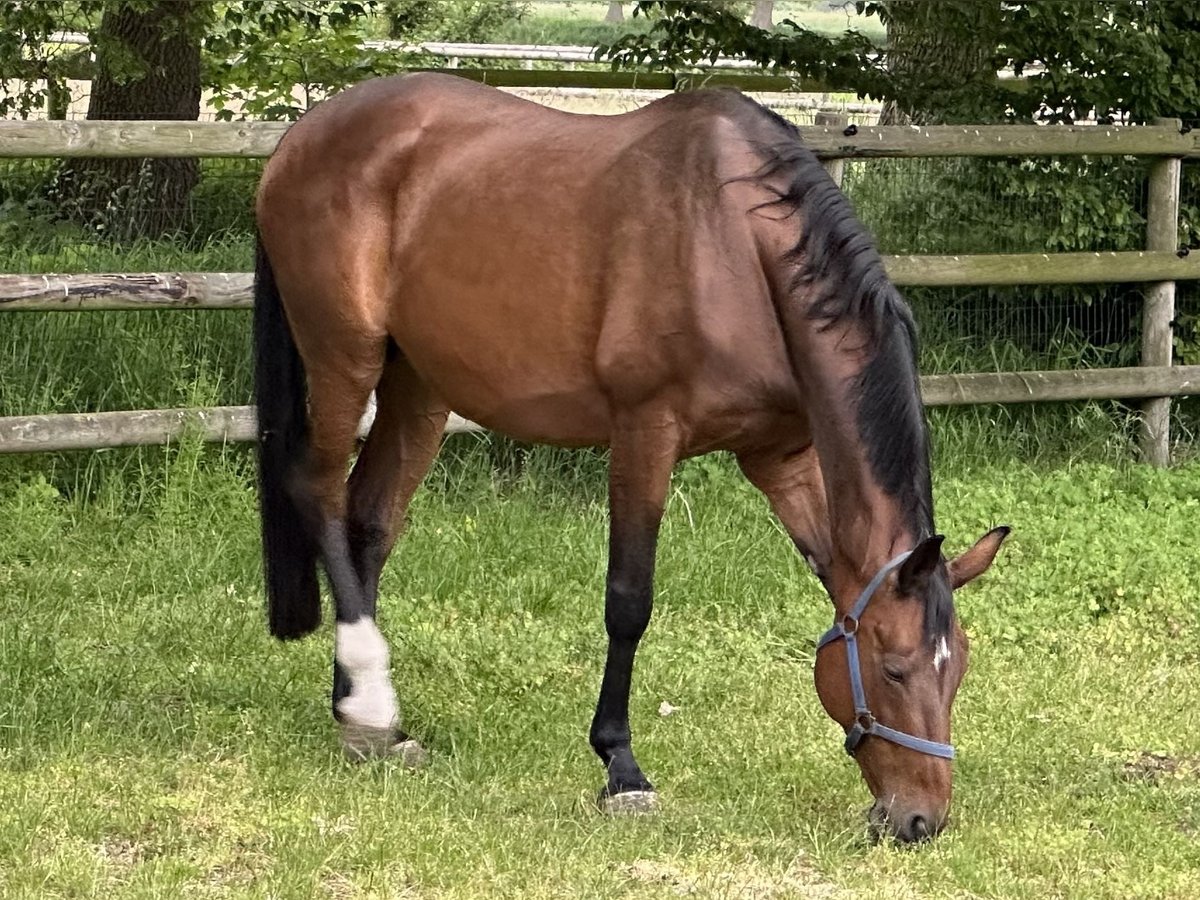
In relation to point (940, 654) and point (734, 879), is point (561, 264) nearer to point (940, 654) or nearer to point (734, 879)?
Answer: point (940, 654)

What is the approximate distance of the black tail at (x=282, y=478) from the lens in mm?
5277

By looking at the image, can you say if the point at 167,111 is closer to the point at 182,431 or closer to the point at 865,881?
the point at 182,431

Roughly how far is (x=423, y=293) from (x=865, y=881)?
2.12 meters

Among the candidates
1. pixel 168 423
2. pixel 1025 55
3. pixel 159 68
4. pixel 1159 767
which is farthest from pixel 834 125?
→ pixel 1159 767

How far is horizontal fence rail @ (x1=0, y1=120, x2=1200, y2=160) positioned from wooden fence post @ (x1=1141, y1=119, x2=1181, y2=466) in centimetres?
15

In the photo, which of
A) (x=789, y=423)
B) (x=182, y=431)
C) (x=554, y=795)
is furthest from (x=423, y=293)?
(x=182, y=431)

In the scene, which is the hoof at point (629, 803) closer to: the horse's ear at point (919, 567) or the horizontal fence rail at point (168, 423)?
the horse's ear at point (919, 567)

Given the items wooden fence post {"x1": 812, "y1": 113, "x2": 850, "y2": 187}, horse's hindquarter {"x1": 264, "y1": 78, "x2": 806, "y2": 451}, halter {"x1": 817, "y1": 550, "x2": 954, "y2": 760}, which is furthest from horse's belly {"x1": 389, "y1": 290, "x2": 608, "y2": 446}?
wooden fence post {"x1": 812, "y1": 113, "x2": 850, "y2": 187}

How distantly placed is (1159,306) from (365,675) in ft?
17.2

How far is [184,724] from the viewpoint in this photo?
4.98 m

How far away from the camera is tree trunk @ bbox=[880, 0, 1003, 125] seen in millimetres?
8344

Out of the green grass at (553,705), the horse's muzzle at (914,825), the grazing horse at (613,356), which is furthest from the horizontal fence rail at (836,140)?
the horse's muzzle at (914,825)

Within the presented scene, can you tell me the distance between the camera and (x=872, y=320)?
13.9ft

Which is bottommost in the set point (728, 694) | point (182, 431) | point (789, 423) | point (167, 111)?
point (728, 694)
